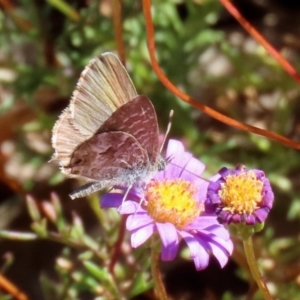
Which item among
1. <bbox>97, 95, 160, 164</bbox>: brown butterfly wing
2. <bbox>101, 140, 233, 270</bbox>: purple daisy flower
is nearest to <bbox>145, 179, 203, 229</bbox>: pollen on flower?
<bbox>101, 140, 233, 270</bbox>: purple daisy flower

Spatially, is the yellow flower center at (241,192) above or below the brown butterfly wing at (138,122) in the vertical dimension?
below

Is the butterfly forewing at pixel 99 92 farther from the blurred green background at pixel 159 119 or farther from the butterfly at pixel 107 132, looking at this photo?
the blurred green background at pixel 159 119

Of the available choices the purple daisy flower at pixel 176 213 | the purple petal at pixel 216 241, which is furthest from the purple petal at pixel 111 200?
the purple petal at pixel 216 241

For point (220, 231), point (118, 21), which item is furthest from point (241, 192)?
point (118, 21)

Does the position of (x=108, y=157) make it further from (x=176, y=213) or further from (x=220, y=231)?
(x=220, y=231)

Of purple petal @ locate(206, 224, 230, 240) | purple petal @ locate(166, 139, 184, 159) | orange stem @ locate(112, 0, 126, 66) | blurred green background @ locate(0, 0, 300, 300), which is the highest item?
orange stem @ locate(112, 0, 126, 66)

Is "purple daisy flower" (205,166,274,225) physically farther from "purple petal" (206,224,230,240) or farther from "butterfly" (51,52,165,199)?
A: "butterfly" (51,52,165,199)
